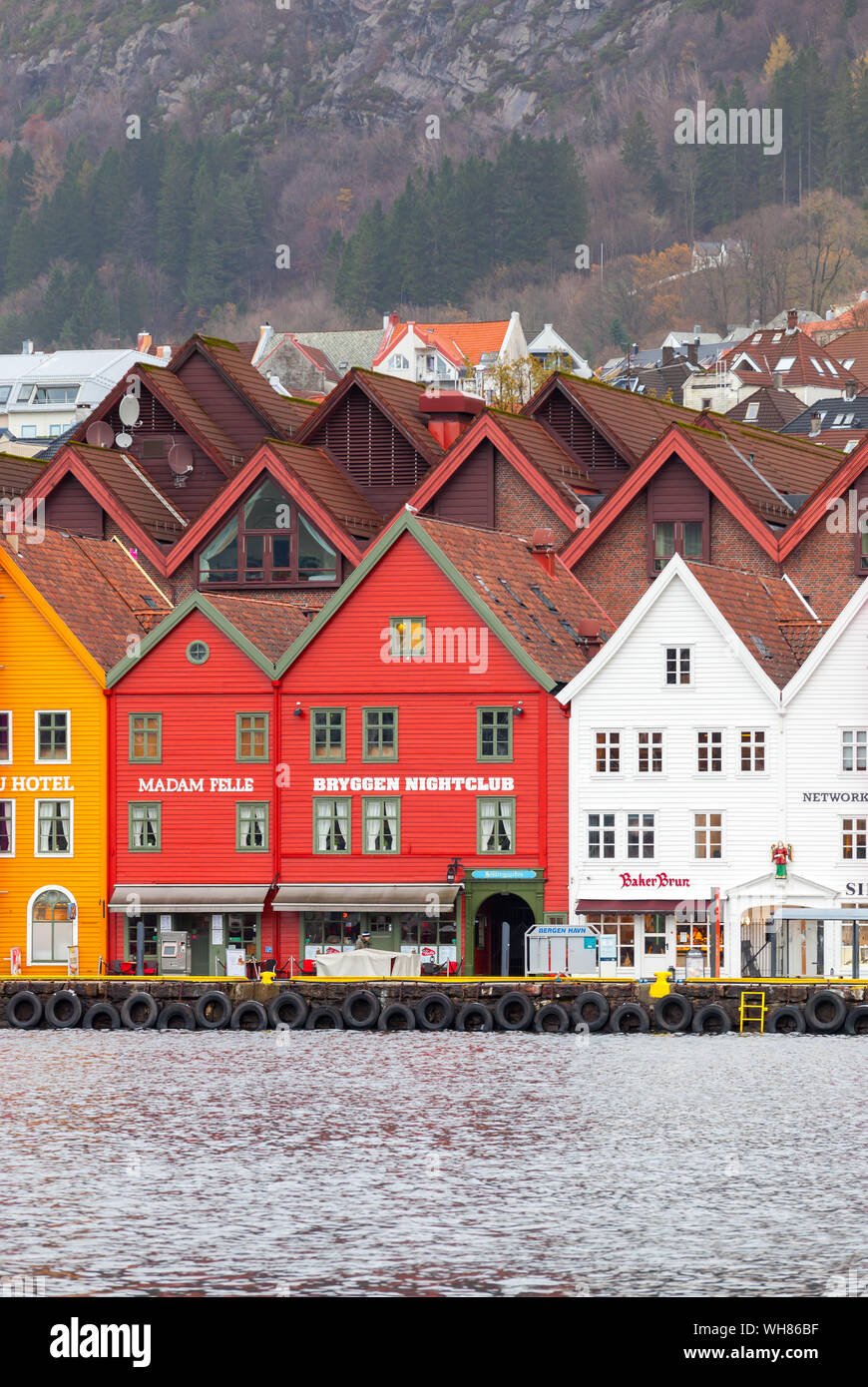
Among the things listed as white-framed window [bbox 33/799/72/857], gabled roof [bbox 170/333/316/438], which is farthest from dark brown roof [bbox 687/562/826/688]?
gabled roof [bbox 170/333/316/438]

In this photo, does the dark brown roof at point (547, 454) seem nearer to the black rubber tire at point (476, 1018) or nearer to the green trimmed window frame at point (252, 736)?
the green trimmed window frame at point (252, 736)

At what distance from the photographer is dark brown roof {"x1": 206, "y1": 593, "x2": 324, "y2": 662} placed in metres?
92.0

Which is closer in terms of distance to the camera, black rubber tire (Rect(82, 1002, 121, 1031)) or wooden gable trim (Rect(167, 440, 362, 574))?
black rubber tire (Rect(82, 1002, 121, 1031))

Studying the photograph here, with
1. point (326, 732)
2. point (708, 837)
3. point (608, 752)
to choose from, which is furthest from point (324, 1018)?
point (708, 837)

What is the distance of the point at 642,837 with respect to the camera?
87000 millimetres

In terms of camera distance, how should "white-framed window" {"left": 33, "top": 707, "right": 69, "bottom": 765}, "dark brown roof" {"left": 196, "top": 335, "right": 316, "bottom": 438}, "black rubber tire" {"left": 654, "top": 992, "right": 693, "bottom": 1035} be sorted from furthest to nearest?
"dark brown roof" {"left": 196, "top": 335, "right": 316, "bottom": 438} → "white-framed window" {"left": 33, "top": 707, "right": 69, "bottom": 765} → "black rubber tire" {"left": 654, "top": 992, "right": 693, "bottom": 1035}

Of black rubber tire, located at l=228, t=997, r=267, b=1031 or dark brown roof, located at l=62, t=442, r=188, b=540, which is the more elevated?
dark brown roof, located at l=62, t=442, r=188, b=540

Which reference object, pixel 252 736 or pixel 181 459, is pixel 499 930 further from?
pixel 181 459

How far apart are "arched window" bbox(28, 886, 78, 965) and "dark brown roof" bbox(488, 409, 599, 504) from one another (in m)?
25.4

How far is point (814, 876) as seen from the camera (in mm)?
85250

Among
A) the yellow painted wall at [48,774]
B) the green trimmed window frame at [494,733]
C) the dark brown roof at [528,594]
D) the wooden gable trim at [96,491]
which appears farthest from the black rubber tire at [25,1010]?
the wooden gable trim at [96,491]

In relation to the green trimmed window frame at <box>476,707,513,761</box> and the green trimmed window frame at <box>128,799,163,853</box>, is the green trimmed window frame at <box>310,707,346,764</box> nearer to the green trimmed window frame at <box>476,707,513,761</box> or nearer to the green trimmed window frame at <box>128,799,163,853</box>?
the green trimmed window frame at <box>476,707,513,761</box>

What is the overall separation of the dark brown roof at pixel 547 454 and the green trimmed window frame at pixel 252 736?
17.3 m
